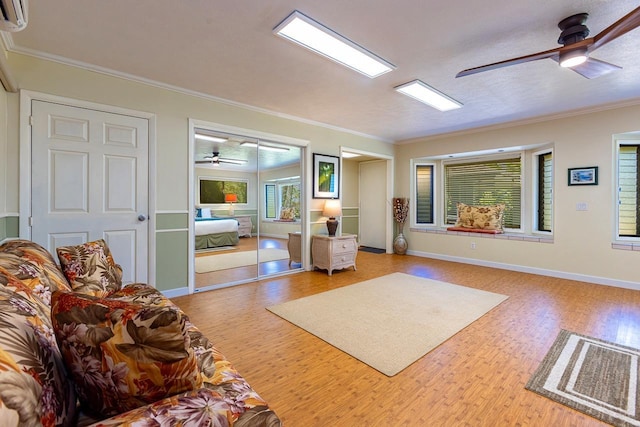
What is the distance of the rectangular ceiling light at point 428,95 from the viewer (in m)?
3.38

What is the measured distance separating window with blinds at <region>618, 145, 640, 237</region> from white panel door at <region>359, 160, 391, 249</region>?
3754 millimetres

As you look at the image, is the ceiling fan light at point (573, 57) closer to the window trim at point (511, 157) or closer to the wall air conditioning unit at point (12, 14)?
the wall air conditioning unit at point (12, 14)

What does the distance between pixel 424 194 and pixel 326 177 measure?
2.65 metres

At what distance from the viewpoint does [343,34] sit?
2400 mm

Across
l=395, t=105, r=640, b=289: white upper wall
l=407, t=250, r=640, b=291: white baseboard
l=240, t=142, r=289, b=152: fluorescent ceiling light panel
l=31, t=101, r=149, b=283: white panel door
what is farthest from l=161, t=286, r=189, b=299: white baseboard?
l=395, t=105, r=640, b=289: white upper wall

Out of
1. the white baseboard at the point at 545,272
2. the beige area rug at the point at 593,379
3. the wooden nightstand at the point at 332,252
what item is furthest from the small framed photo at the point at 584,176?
the wooden nightstand at the point at 332,252

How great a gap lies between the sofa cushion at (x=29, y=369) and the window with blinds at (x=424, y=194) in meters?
6.38

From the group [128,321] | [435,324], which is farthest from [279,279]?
[128,321]

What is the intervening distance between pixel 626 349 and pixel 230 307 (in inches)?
140

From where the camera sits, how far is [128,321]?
816 millimetres

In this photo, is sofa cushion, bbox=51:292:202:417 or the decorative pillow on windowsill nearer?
sofa cushion, bbox=51:292:202:417

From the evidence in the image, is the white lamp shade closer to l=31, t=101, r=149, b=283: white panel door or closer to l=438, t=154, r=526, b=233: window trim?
l=31, t=101, r=149, b=283: white panel door

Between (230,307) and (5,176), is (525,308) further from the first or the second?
(5,176)

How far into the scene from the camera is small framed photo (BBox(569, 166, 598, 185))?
4.17m
